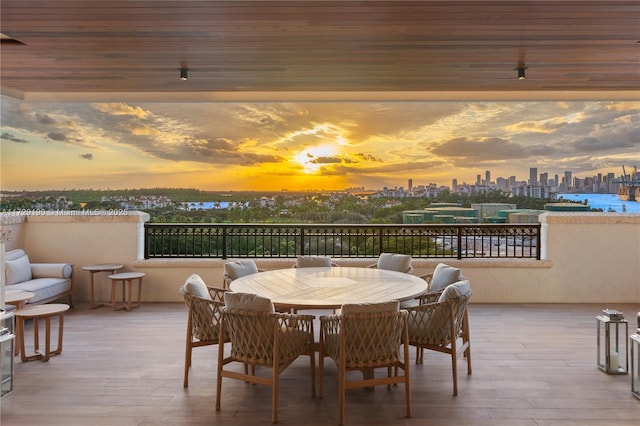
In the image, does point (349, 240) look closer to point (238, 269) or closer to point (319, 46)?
point (238, 269)

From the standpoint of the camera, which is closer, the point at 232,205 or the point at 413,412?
the point at 413,412

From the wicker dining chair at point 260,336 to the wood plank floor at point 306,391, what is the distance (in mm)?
308

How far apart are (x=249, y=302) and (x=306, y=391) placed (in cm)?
95

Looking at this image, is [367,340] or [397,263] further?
[397,263]

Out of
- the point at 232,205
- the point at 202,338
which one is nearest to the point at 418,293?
the point at 202,338

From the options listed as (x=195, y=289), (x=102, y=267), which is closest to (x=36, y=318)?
(x=195, y=289)

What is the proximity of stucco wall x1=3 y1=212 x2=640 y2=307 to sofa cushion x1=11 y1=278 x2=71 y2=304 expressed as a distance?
593mm

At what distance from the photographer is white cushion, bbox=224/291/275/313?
276cm

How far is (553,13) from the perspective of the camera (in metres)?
3.29

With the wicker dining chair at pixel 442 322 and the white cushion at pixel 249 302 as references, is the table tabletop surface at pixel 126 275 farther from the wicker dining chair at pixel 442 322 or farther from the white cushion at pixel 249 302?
the wicker dining chair at pixel 442 322

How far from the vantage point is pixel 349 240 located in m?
6.45

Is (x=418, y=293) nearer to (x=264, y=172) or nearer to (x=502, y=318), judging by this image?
(x=502, y=318)

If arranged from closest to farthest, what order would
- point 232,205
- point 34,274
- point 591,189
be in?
point 34,274, point 591,189, point 232,205

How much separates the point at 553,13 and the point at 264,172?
594 centimetres
